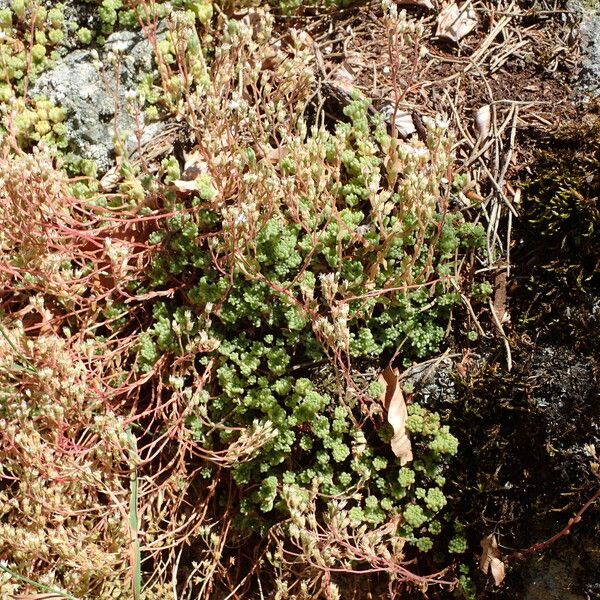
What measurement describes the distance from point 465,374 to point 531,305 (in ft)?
1.34

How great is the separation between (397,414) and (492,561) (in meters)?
0.70

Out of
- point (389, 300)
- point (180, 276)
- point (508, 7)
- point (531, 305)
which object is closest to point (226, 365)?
point (180, 276)

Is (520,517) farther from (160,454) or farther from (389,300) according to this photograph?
(160,454)

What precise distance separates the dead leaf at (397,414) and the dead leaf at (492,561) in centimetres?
46

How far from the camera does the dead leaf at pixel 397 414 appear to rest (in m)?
3.00

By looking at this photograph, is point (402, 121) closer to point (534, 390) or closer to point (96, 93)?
point (534, 390)

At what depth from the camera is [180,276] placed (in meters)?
3.38

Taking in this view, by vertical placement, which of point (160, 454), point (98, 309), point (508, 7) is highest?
point (508, 7)

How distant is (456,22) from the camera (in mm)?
3613

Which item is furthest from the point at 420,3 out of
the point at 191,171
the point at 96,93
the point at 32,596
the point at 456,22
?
the point at 32,596

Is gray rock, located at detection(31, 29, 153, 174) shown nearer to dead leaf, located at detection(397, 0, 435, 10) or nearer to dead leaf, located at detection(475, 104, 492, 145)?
dead leaf, located at detection(397, 0, 435, 10)

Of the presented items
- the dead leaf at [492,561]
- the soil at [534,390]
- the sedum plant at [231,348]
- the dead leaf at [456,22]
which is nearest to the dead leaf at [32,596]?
the sedum plant at [231,348]

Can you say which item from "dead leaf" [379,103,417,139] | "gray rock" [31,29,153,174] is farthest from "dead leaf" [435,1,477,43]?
"gray rock" [31,29,153,174]

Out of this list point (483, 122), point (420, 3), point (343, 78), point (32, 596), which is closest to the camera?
point (32, 596)
